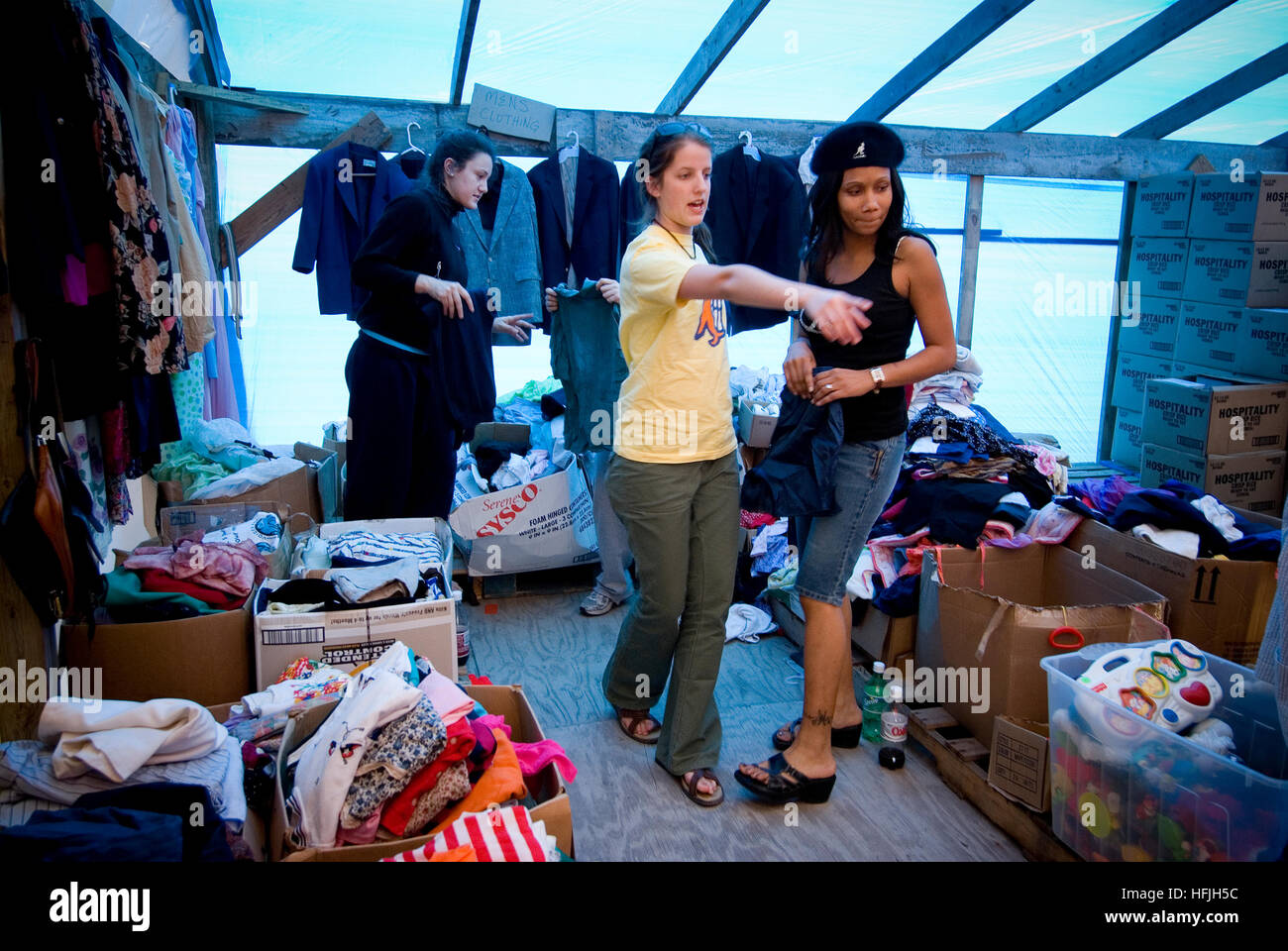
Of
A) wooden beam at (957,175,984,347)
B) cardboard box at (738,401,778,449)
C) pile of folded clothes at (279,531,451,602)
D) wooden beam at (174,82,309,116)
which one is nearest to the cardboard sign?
wooden beam at (174,82,309,116)

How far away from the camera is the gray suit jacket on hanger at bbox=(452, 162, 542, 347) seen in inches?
162

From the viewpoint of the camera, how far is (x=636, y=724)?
2.70m

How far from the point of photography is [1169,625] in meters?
2.68

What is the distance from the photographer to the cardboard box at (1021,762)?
86.3 inches

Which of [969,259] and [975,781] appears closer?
[975,781]

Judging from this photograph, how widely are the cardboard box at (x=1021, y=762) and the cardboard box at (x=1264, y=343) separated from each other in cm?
362

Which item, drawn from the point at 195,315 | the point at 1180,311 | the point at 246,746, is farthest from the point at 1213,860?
the point at 1180,311

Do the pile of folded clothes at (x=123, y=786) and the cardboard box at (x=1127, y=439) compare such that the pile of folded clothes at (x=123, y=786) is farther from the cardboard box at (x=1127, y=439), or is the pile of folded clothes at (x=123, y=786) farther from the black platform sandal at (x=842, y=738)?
the cardboard box at (x=1127, y=439)

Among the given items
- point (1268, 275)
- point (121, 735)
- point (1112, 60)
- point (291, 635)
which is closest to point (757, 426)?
point (291, 635)

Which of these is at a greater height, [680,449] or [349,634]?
[680,449]

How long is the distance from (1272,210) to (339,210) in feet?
16.0

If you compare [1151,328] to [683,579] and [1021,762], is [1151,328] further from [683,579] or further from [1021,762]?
[683,579]

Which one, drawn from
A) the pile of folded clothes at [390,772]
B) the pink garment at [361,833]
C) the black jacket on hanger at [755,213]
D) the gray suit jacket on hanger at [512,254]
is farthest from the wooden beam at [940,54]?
the pink garment at [361,833]
